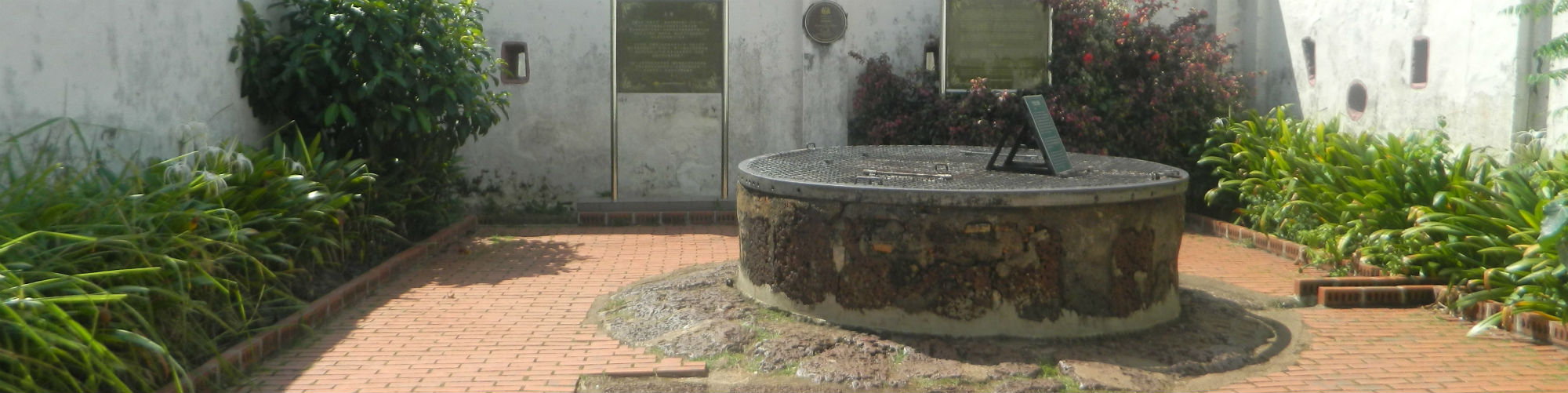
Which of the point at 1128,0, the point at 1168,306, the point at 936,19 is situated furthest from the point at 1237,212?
the point at 1168,306

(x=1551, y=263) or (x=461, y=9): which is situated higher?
(x=461, y=9)

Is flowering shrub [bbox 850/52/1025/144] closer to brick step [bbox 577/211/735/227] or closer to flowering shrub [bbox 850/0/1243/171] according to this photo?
flowering shrub [bbox 850/0/1243/171]

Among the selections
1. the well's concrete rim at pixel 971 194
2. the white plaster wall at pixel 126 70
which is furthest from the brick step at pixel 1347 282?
the white plaster wall at pixel 126 70

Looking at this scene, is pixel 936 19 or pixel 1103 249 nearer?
pixel 1103 249

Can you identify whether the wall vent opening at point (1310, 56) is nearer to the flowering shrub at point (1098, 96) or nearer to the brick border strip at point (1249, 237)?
the flowering shrub at point (1098, 96)

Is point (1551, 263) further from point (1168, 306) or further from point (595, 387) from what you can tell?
point (595, 387)

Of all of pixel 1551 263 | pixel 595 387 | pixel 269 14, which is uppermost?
pixel 269 14

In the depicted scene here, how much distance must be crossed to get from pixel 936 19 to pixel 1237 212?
2.69 meters

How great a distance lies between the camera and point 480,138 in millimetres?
9789

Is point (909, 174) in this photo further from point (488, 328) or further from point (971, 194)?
point (488, 328)

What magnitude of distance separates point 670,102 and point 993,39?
258cm

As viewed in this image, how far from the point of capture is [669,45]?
32.1 ft

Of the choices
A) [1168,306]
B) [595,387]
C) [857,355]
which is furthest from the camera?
[1168,306]

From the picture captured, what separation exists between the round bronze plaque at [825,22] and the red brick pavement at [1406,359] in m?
4.44
